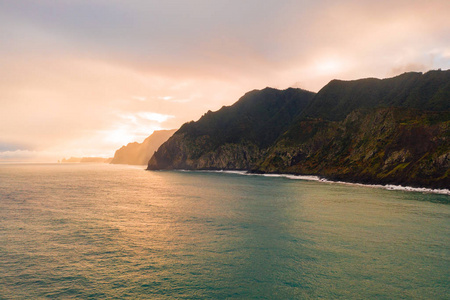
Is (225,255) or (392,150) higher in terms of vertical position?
(392,150)

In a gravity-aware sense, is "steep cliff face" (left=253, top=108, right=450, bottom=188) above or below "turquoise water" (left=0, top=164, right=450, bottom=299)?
above

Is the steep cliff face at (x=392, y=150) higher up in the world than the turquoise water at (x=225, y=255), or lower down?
higher up

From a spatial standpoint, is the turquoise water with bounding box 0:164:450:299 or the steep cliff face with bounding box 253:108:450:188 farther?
the steep cliff face with bounding box 253:108:450:188

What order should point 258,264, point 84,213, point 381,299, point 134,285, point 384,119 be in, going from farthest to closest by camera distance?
point 384,119 → point 84,213 → point 258,264 → point 134,285 → point 381,299

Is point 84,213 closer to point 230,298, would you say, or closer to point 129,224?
point 129,224

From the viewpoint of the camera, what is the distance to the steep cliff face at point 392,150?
93.3 meters

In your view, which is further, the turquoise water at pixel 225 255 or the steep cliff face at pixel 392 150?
the steep cliff face at pixel 392 150

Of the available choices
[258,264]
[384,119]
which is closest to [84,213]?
[258,264]

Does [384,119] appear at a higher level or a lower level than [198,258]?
higher

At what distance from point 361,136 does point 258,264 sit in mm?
153581

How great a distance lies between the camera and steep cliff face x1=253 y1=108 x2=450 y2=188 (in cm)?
9331

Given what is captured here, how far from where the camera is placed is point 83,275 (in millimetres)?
22609

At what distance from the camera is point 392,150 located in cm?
11500

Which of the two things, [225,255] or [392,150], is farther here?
[392,150]
